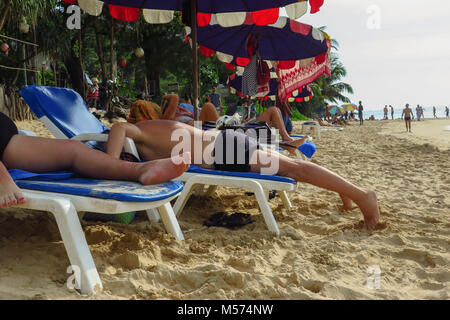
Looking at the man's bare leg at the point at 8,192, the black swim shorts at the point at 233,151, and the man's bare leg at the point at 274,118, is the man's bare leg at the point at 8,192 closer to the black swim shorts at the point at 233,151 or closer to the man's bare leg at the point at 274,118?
the black swim shorts at the point at 233,151

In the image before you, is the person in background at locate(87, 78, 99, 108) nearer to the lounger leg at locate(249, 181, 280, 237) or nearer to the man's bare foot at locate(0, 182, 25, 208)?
the lounger leg at locate(249, 181, 280, 237)

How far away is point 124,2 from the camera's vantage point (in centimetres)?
389

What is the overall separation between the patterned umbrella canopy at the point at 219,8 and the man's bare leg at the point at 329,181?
5.82 ft

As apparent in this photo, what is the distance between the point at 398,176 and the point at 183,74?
50.4ft

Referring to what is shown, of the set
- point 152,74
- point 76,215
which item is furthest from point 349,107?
point 76,215

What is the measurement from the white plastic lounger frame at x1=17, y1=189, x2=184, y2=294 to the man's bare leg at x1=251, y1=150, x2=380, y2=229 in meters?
1.22

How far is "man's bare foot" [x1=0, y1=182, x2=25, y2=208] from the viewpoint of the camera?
5.23ft

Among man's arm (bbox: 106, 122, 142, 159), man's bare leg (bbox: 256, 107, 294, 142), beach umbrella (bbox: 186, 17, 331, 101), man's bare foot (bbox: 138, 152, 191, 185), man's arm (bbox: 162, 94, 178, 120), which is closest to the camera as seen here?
man's bare foot (bbox: 138, 152, 191, 185)

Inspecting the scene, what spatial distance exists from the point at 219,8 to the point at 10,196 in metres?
3.29

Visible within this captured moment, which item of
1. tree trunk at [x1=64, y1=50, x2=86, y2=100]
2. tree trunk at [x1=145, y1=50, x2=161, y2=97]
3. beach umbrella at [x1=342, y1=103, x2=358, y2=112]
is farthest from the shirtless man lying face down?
beach umbrella at [x1=342, y1=103, x2=358, y2=112]

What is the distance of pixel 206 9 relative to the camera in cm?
425

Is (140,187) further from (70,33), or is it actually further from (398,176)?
(70,33)

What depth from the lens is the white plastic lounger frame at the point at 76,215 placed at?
5.09 feet
